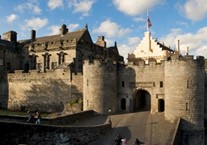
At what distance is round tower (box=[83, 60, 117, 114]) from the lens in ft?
96.9

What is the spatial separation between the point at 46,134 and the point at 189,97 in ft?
41.9

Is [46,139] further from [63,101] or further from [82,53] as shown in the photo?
[82,53]

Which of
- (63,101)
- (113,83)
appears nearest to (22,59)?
(63,101)

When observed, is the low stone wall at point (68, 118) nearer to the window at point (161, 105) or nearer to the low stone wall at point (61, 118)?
the low stone wall at point (61, 118)

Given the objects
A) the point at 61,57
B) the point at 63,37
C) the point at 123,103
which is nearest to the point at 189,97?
the point at 123,103

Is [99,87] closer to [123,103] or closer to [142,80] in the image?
[123,103]

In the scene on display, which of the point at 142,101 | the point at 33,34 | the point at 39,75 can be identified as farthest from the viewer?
the point at 33,34

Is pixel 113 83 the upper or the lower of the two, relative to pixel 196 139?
upper

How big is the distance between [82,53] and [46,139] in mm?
24360

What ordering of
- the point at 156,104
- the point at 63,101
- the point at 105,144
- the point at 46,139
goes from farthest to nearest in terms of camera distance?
the point at 63,101 < the point at 156,104 < the point at 105,144 < the point at 46,139

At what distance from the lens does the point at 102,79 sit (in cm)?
2966

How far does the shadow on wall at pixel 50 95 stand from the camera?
36.4 m

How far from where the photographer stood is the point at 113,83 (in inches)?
1200

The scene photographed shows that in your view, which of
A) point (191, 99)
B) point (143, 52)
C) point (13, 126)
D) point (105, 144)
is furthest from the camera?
point (143, 52)
